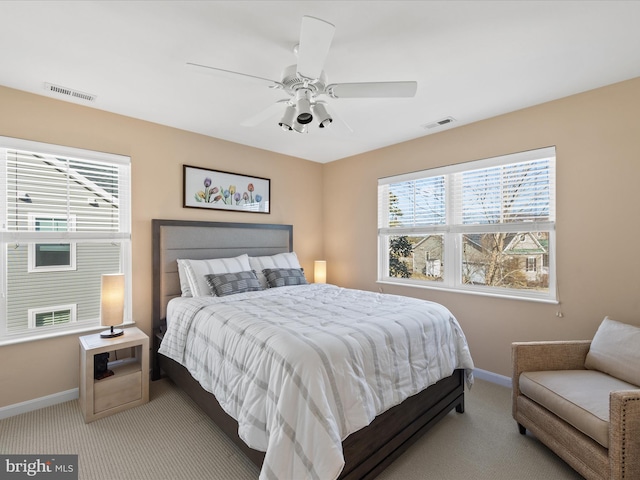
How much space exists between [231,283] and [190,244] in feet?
2.48

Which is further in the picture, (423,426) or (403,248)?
(403,248)

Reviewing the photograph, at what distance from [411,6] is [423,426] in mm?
2651

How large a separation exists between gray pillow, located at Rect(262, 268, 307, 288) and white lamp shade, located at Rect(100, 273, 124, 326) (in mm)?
1452

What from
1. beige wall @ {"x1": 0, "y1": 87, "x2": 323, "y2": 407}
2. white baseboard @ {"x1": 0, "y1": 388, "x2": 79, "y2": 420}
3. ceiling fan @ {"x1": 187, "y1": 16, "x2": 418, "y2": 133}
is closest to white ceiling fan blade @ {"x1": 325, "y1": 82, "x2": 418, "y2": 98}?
ceiling fan @ {"x1": 187, "y1": 16, "x2": 418, "y2": 133}

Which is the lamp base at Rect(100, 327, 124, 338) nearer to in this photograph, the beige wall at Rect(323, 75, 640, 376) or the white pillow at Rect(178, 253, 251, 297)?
the white pillow at Rect(178, 253, 251, 297)

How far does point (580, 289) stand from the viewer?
103 inches

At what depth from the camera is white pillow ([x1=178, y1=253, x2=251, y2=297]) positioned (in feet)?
10.2

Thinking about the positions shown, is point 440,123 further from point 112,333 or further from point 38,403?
point 38,403

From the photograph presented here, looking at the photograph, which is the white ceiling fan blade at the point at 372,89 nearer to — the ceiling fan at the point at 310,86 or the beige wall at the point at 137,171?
the ceiling fan at the point at 310,86

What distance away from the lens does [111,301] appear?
2.62 m

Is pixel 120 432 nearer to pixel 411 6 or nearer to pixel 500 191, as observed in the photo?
pixel 411 6

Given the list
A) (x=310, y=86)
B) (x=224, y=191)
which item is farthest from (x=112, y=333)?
(x=310, y=86)

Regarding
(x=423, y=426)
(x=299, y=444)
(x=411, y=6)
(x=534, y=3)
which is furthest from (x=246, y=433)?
(x=534, y=3)

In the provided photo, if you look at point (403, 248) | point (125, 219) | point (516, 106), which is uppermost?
point (516, 106)
